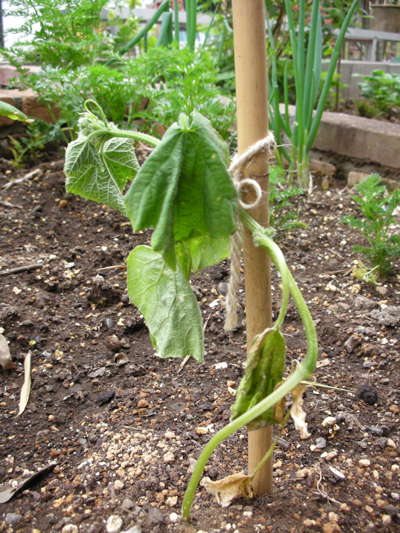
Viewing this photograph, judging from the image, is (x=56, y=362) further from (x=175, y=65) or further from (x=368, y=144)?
(x=368, y=144)

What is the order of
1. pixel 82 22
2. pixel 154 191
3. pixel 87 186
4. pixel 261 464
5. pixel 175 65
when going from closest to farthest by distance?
pixel 154 191 → pixel 261 464 → pixel 87 186 → pixel 175 65 → pixel 82 22

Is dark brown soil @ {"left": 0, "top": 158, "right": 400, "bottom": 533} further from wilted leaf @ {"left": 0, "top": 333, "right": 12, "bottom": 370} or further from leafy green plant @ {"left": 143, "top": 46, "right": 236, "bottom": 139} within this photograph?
leafy green plant @ {"left": 143, "top": 46, "right": 236, "bottom": 139}

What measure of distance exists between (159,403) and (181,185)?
83 centimetres

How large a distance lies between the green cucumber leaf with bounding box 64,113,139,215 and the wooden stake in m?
0.24

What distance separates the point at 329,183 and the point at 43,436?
2.22 metres

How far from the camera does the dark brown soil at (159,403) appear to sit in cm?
97

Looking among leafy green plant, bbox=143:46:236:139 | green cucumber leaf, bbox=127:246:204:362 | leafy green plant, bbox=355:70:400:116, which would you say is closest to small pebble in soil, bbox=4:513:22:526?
green cucumber leaf, bbox=127:246:204:362

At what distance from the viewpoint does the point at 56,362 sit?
4.89 feet

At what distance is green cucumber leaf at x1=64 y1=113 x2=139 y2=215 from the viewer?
854 millimetres

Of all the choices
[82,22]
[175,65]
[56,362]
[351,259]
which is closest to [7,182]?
[82,22]

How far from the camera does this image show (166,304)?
865 mm

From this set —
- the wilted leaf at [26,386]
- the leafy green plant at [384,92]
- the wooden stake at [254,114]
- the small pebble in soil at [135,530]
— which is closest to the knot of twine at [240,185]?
the wooden stake at [254,114]

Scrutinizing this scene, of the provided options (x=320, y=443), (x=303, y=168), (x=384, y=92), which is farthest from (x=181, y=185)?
(x=384, y=92)

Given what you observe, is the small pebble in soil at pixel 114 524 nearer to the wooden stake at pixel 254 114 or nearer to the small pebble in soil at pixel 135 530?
the small pebble in soil at pixel 135 530
